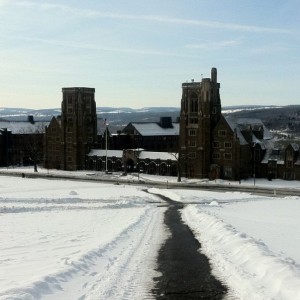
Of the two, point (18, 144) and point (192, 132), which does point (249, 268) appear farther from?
point (18, 144)

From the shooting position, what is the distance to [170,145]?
132250 millimetres

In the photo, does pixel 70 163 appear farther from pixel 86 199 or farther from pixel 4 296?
pixel 4 296

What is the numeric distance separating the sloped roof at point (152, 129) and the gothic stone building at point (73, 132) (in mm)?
17318

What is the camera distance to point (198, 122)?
9338 cm

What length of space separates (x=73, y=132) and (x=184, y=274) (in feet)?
315

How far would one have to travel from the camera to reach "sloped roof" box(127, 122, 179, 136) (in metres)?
128

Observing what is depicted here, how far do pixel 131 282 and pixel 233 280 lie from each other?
3.14 meters

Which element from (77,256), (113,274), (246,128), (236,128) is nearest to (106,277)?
(113,274)

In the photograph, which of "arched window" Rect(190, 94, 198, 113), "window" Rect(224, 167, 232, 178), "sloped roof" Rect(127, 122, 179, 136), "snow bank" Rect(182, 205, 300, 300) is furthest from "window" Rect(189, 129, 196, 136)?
"snow bank" Rect(182, 205, 300, 300)

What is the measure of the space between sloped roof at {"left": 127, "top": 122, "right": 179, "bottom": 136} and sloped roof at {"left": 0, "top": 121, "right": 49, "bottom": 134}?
1130 inches

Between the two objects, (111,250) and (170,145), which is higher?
(170,145)

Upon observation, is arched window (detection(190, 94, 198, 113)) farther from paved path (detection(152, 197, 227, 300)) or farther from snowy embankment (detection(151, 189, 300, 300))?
paved path (detection(152, 197, 227, 300))

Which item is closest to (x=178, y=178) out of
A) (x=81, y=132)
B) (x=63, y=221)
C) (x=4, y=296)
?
(x=81, y=132)

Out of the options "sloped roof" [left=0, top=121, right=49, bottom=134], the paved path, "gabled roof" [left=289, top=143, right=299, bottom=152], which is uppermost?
"sloped roof" [left=0, top=121, right=49, bottom=134]
